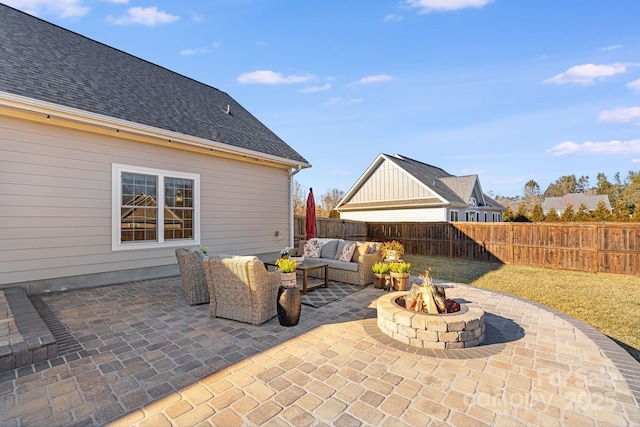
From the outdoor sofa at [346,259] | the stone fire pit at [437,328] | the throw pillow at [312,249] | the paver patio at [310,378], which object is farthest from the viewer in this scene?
the throw pillow at [312,249]

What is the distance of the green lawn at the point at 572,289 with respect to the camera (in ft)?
15.4

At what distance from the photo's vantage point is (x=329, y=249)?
7.27 meters

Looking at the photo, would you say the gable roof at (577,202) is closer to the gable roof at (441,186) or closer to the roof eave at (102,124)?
the gable roof at (441,186)

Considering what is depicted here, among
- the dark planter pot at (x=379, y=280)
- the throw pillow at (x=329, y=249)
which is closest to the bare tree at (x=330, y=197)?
the throw pillow at (x=329, y=249)

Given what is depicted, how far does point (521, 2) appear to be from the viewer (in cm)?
715

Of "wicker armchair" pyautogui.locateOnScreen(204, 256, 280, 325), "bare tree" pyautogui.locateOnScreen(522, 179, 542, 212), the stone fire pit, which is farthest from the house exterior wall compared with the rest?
"bare tree" pyautogui.locateOnScreen(522, 179, 542, 212)

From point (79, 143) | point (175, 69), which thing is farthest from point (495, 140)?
point (79, 143)

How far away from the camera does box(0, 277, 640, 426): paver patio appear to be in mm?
2148

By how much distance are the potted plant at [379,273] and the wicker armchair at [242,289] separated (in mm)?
2655

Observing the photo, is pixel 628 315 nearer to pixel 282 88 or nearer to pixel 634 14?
pixel 634 14

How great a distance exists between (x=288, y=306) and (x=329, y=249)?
11.3ft

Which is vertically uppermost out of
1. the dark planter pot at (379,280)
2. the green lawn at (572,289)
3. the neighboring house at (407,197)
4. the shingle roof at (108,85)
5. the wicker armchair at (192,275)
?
the shingle roof at (108,85)

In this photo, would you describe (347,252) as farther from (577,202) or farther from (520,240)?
(577,202)

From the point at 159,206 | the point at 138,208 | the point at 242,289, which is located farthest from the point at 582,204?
the point at 138,208
